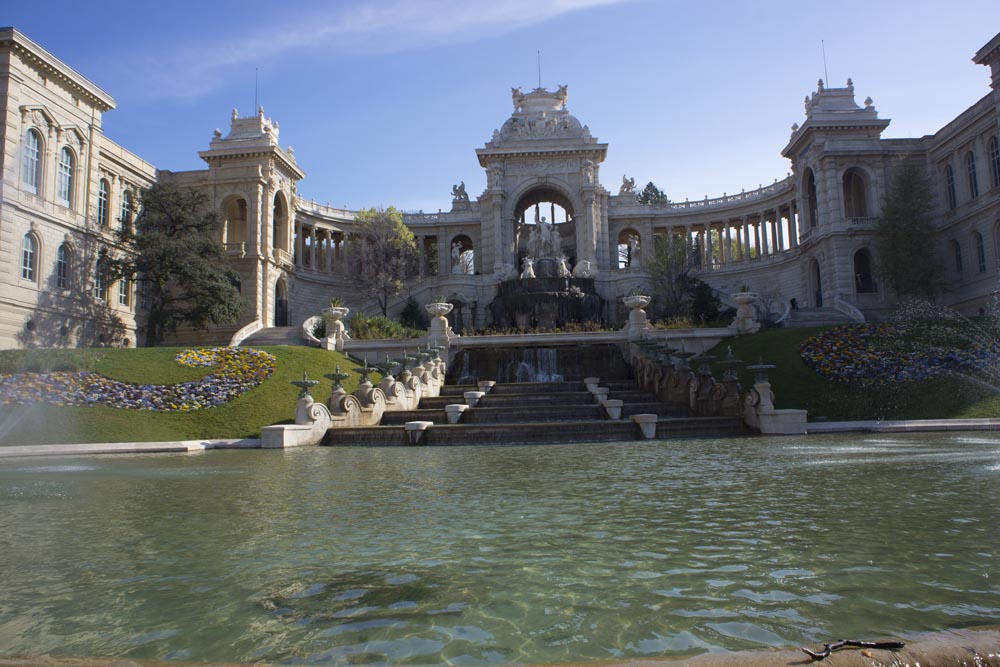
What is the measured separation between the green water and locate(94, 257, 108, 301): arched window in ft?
122

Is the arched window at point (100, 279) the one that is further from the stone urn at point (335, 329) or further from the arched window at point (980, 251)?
the arched window at point (980, 251)

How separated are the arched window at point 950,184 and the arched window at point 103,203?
5794cm

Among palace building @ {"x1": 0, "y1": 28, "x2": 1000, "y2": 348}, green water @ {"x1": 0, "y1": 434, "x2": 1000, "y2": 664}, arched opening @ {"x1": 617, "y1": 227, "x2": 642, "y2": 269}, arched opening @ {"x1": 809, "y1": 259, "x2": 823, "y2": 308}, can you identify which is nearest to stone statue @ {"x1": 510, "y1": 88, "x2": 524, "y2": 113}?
palace building @ {"x1": 0, "y1": 28, "x2": 1000, "y2": 348}

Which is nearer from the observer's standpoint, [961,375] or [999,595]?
[999,595]

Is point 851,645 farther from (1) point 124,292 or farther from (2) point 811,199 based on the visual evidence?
(2) point 811,199

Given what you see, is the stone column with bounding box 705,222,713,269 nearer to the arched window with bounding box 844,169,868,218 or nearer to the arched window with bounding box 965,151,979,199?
the arched window with bounding box 844,169,868,218

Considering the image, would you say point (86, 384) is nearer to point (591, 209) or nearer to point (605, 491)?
point (605, 491)

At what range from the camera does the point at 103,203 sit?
149 feet

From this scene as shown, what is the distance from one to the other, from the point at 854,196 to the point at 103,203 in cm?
5674

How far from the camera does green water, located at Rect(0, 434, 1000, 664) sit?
3.75m

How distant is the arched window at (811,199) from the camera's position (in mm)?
55000

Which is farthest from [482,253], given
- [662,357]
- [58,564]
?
[58,564]

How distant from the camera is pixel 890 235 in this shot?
4512cm

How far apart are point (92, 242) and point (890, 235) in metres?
52.6
